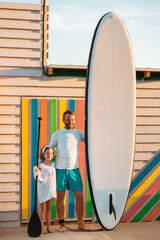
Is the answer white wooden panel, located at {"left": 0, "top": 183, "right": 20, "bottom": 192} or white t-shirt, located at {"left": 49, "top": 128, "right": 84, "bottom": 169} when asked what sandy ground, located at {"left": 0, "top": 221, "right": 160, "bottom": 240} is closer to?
white wooden panel, located at {"left": 0, "top": 183, "right": 20, "bottom": 192}

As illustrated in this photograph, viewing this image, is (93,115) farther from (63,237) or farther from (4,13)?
(4,13)

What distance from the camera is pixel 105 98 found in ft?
13.4

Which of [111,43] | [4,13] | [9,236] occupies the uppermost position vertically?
[4,13]

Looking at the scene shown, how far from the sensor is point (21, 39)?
16.0 feet

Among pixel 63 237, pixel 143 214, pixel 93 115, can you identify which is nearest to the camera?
pixel 93 115

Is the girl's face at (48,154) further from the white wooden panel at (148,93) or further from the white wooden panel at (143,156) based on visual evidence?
the white wooden panel at (148,93)

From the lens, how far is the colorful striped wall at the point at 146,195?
512 cm

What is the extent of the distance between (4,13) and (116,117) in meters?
1.97

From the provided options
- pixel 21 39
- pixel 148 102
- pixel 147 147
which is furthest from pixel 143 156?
pixel 21 39

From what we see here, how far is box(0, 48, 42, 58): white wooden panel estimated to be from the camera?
4816 mm

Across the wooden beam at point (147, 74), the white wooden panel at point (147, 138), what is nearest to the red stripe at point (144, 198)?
the white wooden panel at point (147, 138)

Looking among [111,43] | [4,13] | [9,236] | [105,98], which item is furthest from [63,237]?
[4,13]

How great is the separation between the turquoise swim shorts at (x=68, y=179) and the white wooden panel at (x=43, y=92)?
1059 mm

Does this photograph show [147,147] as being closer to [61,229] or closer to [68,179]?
[68,179]
